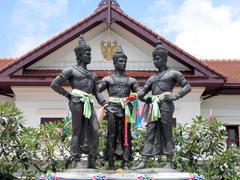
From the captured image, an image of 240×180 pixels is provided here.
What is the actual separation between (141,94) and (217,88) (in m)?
10.4

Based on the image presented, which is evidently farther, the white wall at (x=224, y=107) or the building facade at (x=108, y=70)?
the white wall at (x=224, y=107)

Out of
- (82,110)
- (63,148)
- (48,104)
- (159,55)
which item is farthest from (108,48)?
(82,110)

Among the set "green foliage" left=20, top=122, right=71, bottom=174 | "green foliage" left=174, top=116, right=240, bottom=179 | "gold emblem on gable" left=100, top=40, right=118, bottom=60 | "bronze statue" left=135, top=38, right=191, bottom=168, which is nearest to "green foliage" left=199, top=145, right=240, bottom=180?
"green foliage" left=174, top=116, right=240, bottom=179

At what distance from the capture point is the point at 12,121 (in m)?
13.0

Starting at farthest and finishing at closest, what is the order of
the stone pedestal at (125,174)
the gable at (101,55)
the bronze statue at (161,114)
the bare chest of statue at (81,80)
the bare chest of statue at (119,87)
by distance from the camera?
the gable at (101,55) → the bare chest of statue at (119,87) → the bare chest of statue at (81,80) → the bronze statue at (161,114) → the stone pedestal at (125,174)

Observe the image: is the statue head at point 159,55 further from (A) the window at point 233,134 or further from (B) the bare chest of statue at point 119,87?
(A) the window at point 233,134

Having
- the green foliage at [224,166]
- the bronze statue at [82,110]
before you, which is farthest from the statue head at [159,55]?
the green foliage at [224,166]

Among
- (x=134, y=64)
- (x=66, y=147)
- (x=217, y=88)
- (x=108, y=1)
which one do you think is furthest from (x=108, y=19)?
(x=66, y=147)

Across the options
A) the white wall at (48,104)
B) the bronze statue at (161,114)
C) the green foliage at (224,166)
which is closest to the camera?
the bronze statue at (161,114)

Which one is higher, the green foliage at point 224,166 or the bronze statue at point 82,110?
the bronze statue at point 82,110

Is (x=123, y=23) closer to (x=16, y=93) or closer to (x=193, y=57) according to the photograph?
(x=193, y=57)

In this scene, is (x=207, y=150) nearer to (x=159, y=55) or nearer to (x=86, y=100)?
(x=159, y=55)

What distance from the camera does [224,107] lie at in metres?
20.2

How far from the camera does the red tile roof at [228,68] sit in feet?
65.6
